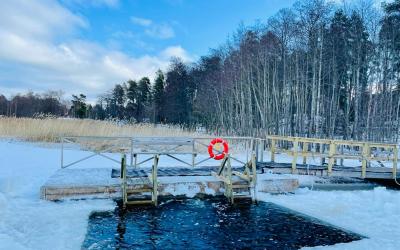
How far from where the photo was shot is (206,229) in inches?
233

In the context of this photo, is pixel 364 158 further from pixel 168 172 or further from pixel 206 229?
pixel 206 229

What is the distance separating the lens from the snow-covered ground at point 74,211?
16.6 feet

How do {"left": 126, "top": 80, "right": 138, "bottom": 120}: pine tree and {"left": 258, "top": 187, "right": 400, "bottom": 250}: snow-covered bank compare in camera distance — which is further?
{"left": 126, "top": 80, "right": 138, "bottom": 120}: pine tree

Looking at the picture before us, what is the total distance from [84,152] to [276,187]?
7941mm

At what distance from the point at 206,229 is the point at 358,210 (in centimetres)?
354

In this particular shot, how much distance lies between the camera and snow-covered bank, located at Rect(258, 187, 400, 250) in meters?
5.47

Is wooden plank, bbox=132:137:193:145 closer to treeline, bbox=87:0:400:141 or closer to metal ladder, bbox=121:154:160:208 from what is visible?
metal ladder, bbox=121:154:160:208

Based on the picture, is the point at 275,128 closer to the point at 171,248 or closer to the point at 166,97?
the point at 171,248

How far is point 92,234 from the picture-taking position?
17.7ft

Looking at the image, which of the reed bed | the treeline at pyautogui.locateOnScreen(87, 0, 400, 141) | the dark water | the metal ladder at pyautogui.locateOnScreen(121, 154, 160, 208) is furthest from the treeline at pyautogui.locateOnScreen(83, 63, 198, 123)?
the dark water

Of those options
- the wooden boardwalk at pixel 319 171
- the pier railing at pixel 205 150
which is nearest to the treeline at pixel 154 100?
the pier railing at pixel 205 150

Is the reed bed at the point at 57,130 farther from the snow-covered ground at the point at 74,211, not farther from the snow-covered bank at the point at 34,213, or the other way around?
the snow-covered bank at the point at 34,213

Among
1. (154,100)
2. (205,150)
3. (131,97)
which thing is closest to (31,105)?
(131,97)

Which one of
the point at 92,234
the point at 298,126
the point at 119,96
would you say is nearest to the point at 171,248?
the point at 92,234
